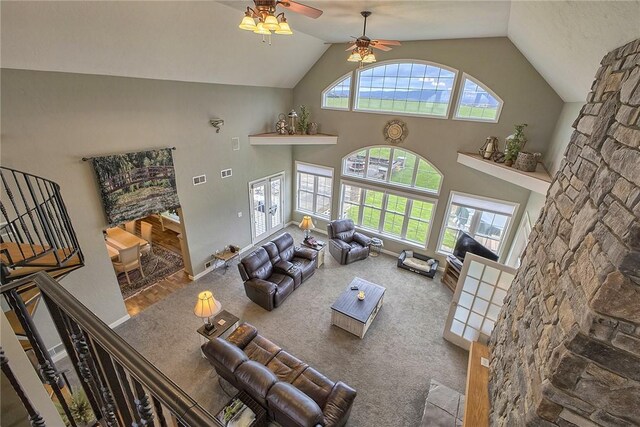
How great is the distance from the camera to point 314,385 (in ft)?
12.7

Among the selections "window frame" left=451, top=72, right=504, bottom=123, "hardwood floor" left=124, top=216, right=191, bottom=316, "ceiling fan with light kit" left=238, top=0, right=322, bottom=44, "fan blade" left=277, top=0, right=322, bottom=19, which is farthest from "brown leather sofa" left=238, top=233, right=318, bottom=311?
"window frame" left=451, top=72, right=504, bottom=123

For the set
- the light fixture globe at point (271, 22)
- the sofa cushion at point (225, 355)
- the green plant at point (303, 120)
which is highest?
the light fixture globe at point (271, 22)

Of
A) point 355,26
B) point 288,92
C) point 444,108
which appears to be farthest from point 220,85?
point 444,108

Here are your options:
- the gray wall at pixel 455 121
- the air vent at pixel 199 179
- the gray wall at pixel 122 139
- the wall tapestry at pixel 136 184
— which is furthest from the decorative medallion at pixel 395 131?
the wall tapestry at pixel 136 184

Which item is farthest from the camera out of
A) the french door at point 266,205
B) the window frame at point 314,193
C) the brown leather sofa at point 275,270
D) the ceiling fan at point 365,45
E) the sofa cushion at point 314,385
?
the window frame at point 314,193

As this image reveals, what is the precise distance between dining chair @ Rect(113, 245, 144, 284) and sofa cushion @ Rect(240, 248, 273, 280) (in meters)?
2.63

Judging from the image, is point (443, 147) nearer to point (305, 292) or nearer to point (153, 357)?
point (305, 292)

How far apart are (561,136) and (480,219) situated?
2.50 metres

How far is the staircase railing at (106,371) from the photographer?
3.05 ft

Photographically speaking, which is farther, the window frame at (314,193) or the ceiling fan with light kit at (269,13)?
the window frame at (314,193)

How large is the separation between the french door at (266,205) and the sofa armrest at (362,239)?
2.74 m

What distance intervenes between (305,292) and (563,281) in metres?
5.19

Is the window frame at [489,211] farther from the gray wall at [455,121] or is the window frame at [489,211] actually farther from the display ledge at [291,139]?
the display ledge at [291,139]

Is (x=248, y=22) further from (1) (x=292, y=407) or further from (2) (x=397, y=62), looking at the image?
(2) (x=397, y=62)
